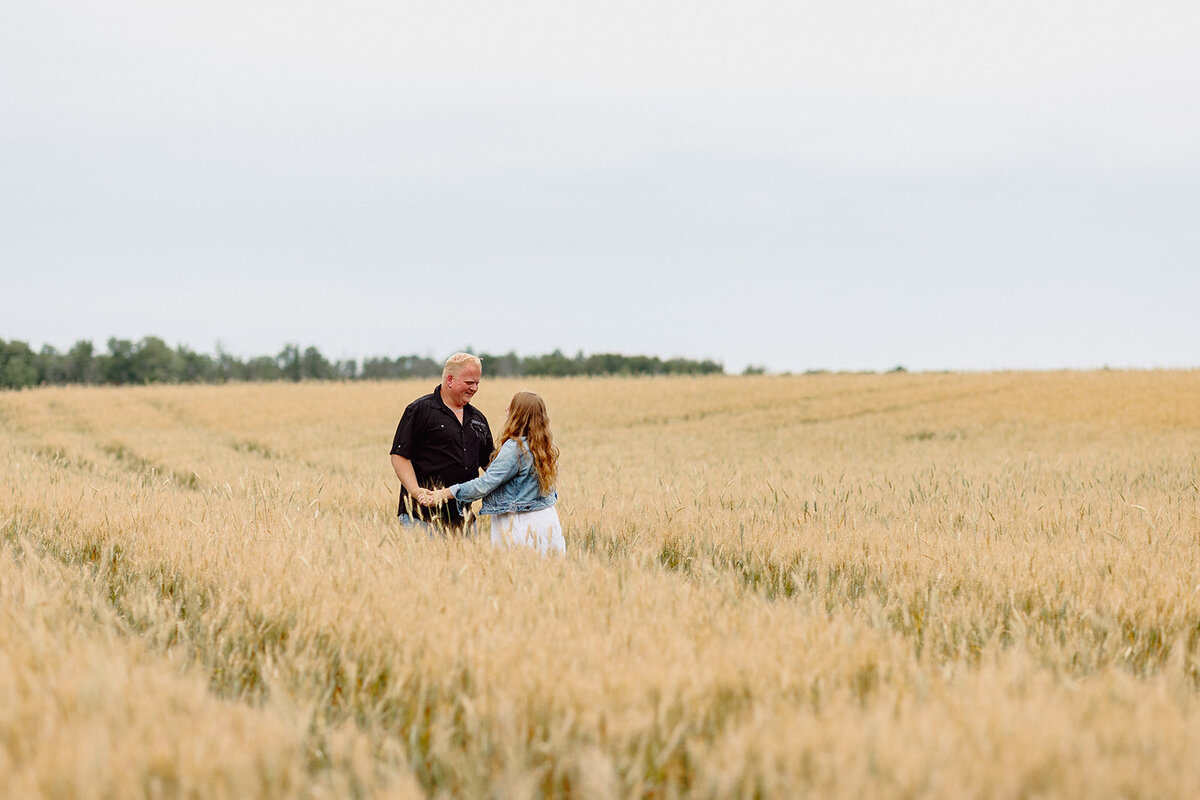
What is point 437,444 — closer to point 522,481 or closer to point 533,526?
point 522,481

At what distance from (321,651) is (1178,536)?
19.2 ft

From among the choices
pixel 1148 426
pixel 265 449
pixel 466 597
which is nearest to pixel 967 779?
pixel 466 597

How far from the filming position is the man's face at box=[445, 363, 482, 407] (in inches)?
243

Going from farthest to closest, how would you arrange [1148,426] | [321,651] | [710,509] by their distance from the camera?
[1148,426] → [710,509] → [321,651]

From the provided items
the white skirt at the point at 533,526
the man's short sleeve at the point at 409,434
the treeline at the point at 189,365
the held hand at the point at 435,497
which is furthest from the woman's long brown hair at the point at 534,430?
the treeline at the point at 189,365

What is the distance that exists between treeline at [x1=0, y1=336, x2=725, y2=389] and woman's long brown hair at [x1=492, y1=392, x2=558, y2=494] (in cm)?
9947

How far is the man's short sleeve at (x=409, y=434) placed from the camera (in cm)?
621

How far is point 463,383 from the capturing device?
20.3ft

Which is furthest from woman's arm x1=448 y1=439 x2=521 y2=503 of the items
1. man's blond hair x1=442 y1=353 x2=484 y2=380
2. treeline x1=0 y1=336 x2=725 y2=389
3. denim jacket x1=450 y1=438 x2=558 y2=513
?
treeline x1=0 y1=336 x2=725 y2=389

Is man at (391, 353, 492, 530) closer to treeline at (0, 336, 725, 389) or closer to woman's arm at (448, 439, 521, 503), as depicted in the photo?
woman's arm at (448, 439, 521, 503)

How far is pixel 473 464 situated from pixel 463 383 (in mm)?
759

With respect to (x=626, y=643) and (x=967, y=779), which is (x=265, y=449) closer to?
(x=626, y=643)

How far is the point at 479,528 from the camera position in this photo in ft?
22.3

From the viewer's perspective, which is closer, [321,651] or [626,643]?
[626,643]
